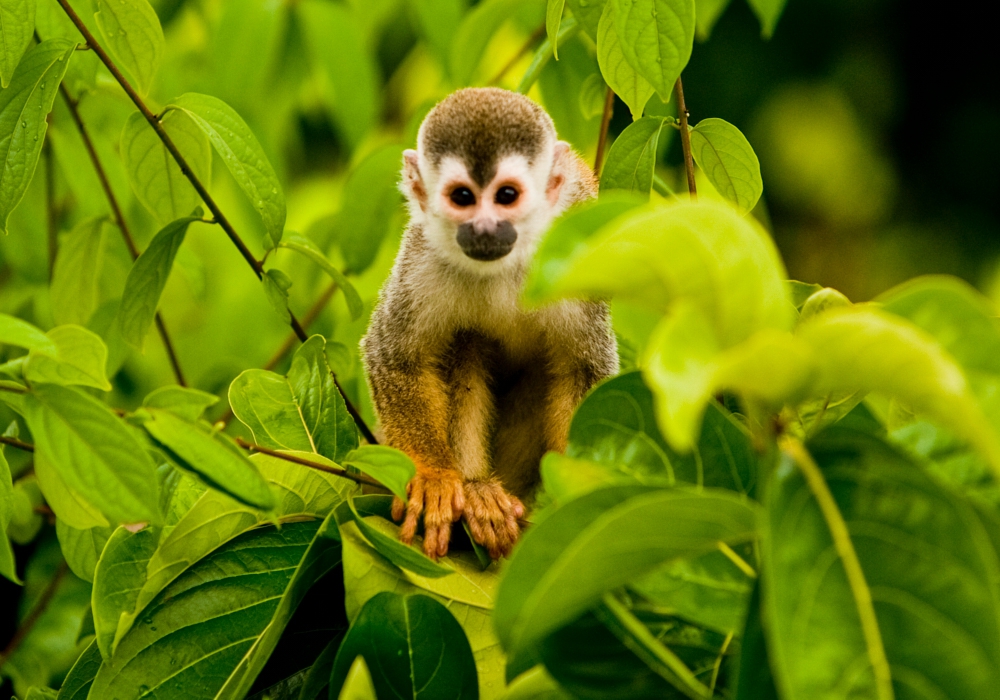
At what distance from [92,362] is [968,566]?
87 cm

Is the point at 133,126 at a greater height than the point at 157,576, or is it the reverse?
the point at 133,126

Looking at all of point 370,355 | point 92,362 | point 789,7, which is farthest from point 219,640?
point 789,7

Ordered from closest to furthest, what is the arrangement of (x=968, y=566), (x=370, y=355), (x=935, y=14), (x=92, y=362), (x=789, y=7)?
(x=968, y=566)
(x=92, y=362)
(x=370, y=355)
(x=789, y=7)
(x=935, y=14)

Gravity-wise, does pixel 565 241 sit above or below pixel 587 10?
below

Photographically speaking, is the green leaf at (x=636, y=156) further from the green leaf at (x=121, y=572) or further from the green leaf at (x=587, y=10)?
the green leaf at (x=121, y=572)

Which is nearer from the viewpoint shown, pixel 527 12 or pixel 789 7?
pixel 527 12

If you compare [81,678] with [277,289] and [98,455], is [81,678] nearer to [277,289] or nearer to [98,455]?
[98,455]

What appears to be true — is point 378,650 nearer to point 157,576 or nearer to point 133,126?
point 157,576

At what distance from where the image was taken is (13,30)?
139 centimetres

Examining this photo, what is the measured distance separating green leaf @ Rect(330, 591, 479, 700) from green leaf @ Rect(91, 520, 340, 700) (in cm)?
12

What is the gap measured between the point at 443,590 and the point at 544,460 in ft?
1.48

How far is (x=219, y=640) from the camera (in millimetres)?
1242

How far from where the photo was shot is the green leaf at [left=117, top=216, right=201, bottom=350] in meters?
1.61

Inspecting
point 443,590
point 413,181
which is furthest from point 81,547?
point 413,181
